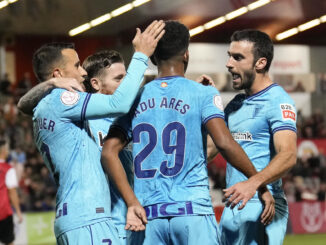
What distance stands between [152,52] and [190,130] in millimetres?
496

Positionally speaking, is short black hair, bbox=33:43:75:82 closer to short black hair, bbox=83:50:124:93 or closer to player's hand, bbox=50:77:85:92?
player's hand, bbox=50:77:85:92

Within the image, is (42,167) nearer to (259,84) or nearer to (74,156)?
(259,84)

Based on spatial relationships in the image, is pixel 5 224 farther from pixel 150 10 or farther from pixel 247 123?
pixel 150 10

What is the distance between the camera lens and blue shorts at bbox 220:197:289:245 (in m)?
5.02

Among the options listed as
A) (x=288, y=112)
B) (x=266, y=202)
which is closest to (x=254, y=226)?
(x=266, y=202)

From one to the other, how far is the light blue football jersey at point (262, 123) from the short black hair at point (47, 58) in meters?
1.33

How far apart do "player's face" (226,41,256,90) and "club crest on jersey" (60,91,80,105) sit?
4.23 feet

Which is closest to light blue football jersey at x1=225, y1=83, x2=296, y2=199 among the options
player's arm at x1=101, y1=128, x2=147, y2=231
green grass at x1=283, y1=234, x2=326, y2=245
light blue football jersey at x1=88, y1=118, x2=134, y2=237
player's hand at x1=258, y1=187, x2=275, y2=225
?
player's hand at x1=258, y1=187, x2=275, y2=225

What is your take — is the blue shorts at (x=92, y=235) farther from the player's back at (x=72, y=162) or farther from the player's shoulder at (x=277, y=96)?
the player's shoulder at (x=277, y=96)

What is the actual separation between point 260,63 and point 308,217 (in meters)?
15.5

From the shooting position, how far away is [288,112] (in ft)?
16.1

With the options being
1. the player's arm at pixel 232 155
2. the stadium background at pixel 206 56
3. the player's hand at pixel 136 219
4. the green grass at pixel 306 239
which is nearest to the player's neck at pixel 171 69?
the player's arm at pixel 232 155

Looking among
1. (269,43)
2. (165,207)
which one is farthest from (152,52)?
(269,43)

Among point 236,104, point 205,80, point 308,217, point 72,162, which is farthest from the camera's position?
point 308,217
